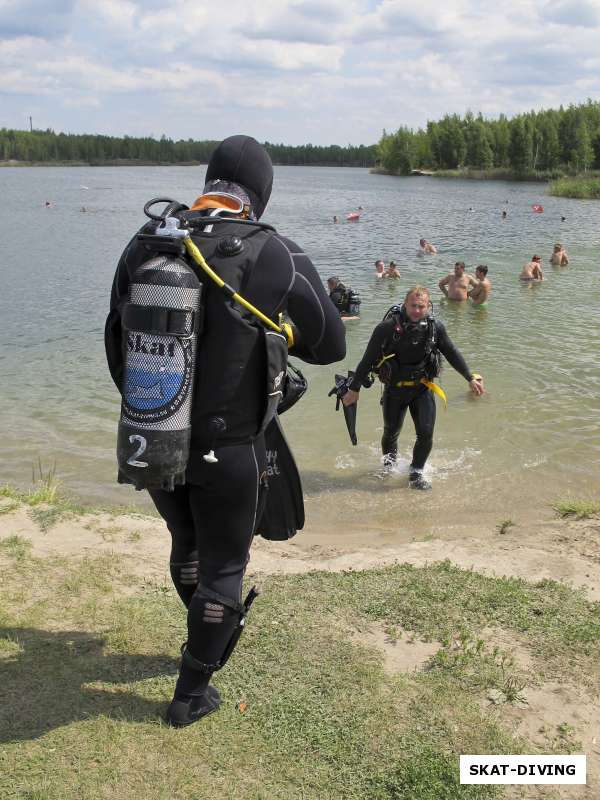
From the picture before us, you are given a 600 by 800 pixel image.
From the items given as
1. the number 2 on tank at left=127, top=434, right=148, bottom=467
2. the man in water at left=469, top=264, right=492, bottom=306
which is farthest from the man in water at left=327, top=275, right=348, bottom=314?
the number 2 on tank at left=127, top=434, right=148, bottom=467

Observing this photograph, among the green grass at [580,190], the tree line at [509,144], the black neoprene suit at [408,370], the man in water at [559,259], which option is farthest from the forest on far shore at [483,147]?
the black neoprene suit at [408,370]

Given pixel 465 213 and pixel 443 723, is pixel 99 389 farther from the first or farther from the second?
pixel 465 213

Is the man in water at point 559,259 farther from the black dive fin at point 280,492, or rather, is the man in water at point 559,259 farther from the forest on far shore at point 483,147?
the forest on far shore at point 483,147

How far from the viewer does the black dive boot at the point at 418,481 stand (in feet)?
24.7

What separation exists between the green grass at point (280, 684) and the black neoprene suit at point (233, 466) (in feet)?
1.42

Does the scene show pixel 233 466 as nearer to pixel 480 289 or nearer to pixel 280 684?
pixel 280 684

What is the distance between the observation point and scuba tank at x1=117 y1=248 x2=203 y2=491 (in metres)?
2.54

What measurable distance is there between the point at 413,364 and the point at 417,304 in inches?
23.6

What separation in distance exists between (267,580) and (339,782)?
1.73 metres

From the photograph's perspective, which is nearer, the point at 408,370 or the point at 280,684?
the point at 280,684

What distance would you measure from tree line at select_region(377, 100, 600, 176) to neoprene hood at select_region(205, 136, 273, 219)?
305ft

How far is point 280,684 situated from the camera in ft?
10.9

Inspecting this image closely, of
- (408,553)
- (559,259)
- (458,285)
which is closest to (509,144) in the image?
(559,259)

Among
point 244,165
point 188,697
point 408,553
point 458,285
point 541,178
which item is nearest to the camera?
point 244,165
